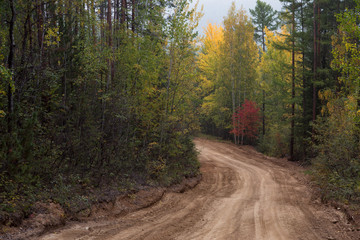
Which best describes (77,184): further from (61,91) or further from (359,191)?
(359,191)

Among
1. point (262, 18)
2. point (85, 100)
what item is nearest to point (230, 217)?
point (85, 100)

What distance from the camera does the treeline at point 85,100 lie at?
259 inches

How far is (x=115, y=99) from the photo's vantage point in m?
10.8

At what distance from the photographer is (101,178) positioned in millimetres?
9297

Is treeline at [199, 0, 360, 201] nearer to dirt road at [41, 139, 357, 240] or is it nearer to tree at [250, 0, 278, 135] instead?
tree at [250, 0, 278, 135]

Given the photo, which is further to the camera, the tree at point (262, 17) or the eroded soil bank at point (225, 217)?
the tree at point (262, 17)

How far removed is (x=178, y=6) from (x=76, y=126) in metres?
7.75

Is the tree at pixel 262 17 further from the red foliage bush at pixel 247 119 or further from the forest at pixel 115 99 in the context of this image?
the forest at pixel 115 99

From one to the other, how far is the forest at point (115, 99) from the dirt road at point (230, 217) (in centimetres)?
116

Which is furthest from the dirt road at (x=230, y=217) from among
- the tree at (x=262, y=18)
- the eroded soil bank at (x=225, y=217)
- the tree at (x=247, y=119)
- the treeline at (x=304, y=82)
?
the tree at (x=262, y=18)

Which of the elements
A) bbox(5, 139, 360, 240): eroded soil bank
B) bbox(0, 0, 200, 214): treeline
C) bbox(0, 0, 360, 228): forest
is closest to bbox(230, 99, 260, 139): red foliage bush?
bbox(0, 0, 360, 228): forest

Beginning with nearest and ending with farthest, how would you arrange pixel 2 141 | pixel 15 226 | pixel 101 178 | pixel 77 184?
1. pixel 15 226
2. pixel 2 141
3. pixel 77 184
4. pixel 101 178

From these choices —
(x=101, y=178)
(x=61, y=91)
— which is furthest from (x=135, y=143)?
(x=61, y=91)

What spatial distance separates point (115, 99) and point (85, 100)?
1.26m
